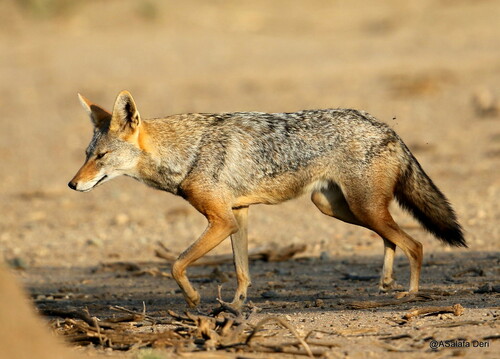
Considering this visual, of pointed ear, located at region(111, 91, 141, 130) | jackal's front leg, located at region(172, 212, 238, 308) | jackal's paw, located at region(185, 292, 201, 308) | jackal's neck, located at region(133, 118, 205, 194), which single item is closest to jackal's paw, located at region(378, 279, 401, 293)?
jackal's front leg, located at region(172, 212, 238, 308)

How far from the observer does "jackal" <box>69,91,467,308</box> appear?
7.59m

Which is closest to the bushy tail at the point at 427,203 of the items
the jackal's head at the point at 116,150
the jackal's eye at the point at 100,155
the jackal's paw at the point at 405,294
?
the jackal's paw at the point at 405,294

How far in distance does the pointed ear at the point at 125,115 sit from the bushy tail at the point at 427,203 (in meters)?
2.27

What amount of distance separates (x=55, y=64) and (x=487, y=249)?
1587 centimetres

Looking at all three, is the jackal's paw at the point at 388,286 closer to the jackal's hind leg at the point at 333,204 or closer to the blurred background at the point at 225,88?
the jackal's hind leg at the point at 333,204

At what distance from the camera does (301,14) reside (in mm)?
29312

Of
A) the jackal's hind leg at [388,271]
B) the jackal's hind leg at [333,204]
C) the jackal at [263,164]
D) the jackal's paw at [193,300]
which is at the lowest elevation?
the jackal's paw at [193,300]

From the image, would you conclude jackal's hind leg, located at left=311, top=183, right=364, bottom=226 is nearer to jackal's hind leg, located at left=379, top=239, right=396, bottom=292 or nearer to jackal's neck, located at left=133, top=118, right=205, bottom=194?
jackal's hind leg, located at left=379, top=239, right=396, bottom=292

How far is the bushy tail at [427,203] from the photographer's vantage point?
7949mm

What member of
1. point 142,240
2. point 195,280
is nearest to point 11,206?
Result: point 142,240

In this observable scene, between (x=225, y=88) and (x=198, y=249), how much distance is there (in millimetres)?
13058

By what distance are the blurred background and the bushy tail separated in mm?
1856

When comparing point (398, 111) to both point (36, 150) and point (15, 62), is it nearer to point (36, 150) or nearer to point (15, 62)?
point (36, 150)

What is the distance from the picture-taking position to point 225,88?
66.3 ft
